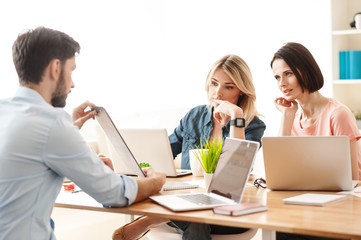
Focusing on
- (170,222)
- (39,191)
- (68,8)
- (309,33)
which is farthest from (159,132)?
(309,33)

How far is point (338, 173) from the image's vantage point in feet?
6.24

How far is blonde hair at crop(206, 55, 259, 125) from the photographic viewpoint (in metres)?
2.76

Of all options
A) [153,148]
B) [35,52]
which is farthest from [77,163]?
[153,148]

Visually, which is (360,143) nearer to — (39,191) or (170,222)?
(170,222)

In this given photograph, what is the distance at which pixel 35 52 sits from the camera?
1.69m

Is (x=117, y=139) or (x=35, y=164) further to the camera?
(x=117, y=139)

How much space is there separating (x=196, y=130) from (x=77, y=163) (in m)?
1.33

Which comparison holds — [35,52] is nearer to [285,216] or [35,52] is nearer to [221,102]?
[285,216]

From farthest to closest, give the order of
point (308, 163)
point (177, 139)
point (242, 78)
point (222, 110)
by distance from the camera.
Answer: point (177, 139) < point (242, 78) < point (222, 110) < point (308, 163)

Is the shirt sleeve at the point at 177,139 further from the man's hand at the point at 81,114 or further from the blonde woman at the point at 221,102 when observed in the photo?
the man's hand at the point at 81,114

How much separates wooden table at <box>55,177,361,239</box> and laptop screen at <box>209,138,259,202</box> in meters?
0.08

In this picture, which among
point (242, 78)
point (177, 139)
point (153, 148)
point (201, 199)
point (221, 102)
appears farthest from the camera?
point (177, 139)

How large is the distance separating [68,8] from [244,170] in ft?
10.4

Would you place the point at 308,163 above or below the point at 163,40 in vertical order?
below
